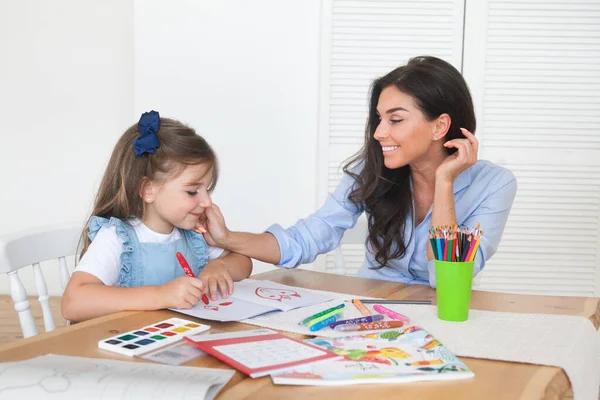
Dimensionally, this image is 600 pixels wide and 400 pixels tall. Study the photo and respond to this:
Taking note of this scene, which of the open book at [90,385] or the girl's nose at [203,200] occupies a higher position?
the girl's nose at [203,200]

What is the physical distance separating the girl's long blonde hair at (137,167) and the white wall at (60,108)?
2344 mm

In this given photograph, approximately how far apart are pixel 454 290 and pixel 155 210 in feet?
2.25

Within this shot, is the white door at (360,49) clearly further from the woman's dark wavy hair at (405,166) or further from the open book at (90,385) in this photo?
the open book at (90,385)

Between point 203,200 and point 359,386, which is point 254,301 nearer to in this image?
point 203,200

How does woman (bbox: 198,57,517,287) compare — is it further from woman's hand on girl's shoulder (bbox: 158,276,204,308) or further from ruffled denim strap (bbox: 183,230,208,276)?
woman's hand on girl's shoulder (bbox: 158,276,204,308)

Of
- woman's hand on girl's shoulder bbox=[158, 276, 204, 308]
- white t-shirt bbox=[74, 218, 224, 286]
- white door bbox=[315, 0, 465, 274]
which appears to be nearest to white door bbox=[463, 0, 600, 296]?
white door bbox=[315, 0, 465, 274]

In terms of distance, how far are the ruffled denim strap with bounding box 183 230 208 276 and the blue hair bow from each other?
22cm

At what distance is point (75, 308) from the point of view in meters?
1.29

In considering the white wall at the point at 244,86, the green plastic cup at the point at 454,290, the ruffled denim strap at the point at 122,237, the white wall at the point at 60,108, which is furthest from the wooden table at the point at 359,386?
the white wall at the point at 60,108

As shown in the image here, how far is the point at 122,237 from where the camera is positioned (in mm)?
1477

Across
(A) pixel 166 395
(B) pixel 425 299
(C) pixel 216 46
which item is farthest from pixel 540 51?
(A) pixel 166 395

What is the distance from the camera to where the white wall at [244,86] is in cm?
337

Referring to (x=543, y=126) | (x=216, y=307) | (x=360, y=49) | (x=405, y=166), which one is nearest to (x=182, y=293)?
(x=216, y=307)

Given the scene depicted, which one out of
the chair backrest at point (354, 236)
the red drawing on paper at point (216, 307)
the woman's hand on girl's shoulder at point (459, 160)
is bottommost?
the chair backrest at point (354, 236)
